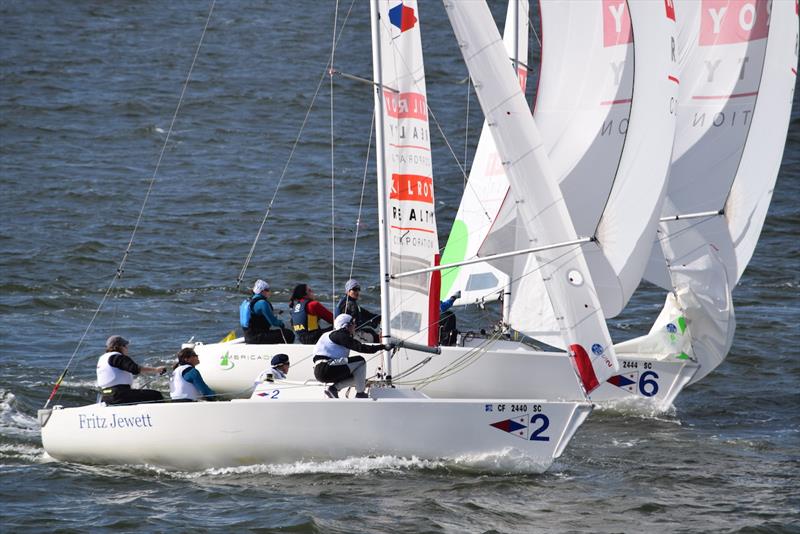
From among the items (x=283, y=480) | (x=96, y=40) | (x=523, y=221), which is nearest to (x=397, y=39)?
(x=523, y=221)

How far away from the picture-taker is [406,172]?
14.3 meters

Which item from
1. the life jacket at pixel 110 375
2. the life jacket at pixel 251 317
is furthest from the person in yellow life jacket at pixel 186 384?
the life jacket at pixel 251 317

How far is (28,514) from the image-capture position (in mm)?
12195

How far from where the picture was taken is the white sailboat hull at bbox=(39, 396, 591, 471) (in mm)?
13156

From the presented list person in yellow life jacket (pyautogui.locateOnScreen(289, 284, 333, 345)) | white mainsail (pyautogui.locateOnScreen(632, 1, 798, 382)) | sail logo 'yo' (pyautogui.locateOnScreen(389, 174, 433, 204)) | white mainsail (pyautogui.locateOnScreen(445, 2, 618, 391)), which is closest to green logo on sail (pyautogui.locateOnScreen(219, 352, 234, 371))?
person in yellow life jacket (pyautogui.locateOnScreen(289, 284, 333, 345))

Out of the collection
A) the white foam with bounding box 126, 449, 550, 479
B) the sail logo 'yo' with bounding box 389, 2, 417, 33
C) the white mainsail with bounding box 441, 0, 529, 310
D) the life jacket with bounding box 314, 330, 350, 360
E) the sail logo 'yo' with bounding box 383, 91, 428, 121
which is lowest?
the white foam with bounding box 126, 449, 550, 479

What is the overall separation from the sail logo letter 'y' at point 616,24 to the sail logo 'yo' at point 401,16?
9.23 feet

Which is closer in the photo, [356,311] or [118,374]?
[118,374]

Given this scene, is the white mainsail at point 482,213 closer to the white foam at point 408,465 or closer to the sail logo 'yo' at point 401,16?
the sail logo 'yo' at point 401,16

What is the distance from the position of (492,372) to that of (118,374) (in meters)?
4.95

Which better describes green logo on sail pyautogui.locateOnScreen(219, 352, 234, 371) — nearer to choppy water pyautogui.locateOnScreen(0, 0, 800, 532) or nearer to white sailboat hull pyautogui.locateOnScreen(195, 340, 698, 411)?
white sailboat hull pyautogui.locateOnScreen(195, 340, 698, 411)

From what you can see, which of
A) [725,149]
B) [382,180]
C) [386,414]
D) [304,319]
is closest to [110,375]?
[386,414]

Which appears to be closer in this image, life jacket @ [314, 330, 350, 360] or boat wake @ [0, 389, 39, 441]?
life jacket @ [314, 330, 350, 360]

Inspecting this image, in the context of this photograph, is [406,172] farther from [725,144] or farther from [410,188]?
[725,144]
